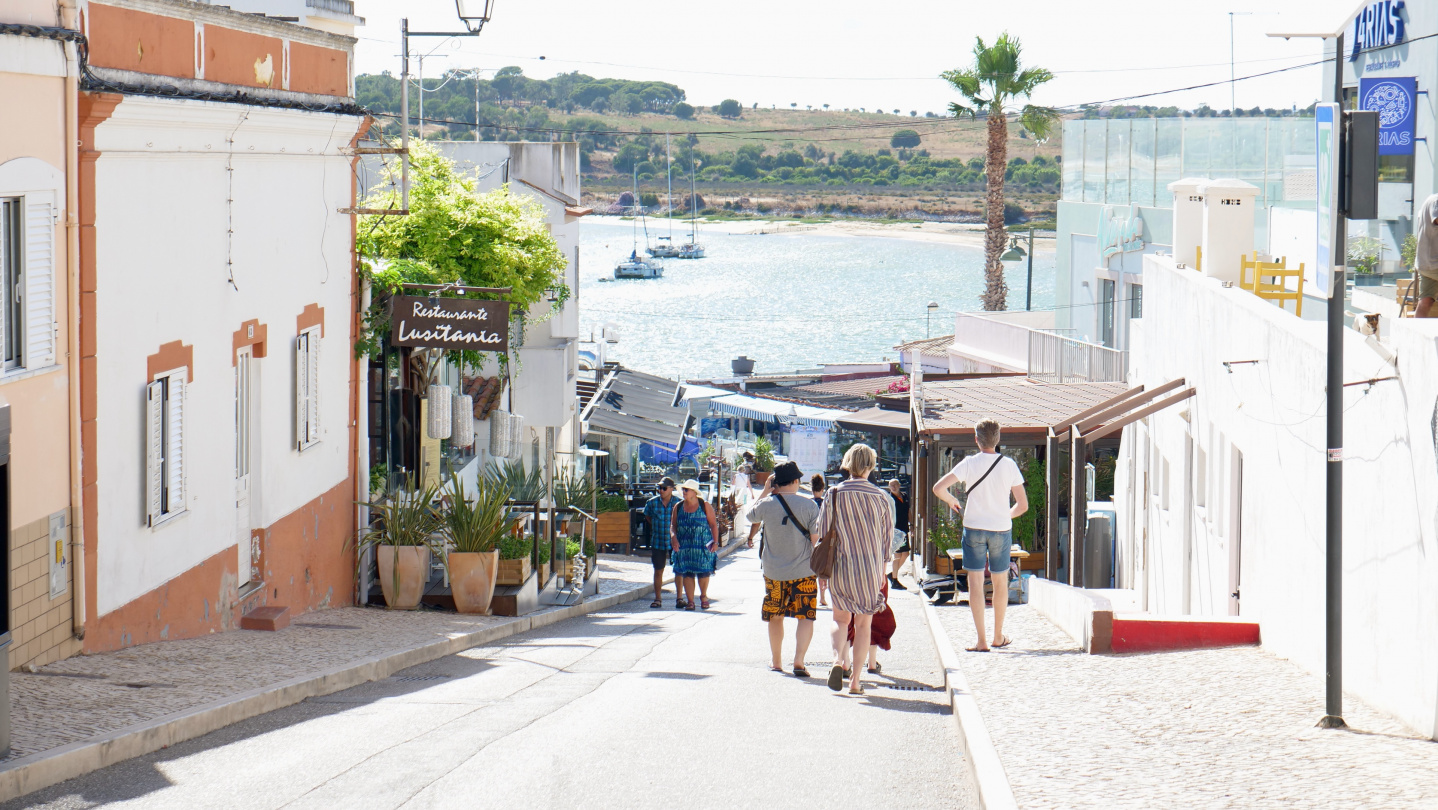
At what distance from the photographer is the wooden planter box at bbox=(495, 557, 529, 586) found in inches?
613

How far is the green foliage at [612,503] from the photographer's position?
29.6 metres

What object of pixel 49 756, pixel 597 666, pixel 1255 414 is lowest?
pixel 597 666

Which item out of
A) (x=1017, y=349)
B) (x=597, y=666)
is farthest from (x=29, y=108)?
(x=1017, y=349)

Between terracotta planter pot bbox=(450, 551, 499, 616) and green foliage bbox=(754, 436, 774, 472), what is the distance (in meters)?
27.9

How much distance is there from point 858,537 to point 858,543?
0.13ft

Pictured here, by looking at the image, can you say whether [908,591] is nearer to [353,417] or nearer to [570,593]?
[570,593]

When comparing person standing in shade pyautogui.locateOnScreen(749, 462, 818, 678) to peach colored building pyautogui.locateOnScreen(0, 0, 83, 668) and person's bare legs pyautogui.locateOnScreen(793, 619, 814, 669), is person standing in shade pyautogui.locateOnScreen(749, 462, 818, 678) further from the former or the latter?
peach colored building pyautogui.locateOnScreen(0, 0, 83, 668)

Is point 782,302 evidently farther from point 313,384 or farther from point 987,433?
point 987,433

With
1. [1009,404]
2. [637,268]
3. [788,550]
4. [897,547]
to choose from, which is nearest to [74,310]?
[788,550]

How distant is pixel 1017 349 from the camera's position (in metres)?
36.5

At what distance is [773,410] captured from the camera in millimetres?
43906

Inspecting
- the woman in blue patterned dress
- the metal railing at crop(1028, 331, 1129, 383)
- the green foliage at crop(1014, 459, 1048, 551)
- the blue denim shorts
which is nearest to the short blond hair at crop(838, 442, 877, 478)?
the blue denim shorts

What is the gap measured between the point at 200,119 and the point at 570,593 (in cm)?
868

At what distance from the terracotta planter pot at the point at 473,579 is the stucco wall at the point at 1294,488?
21.8 feet
